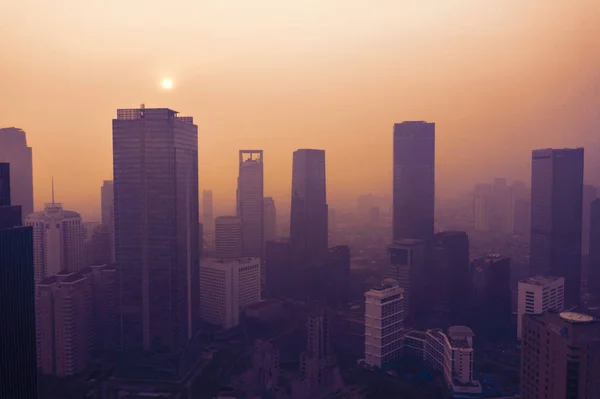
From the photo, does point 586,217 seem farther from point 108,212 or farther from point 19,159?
point 19,159

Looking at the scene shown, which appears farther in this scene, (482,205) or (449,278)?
(449,278)

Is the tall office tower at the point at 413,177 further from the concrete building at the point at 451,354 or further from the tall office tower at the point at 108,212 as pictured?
the tall office tower at the point at 108,212

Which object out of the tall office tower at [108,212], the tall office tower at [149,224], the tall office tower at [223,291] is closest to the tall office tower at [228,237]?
the tall office tower at [223,291]

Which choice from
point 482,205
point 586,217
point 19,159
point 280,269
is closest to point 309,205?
point 280,269

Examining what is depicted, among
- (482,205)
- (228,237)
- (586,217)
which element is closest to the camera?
(482,205)

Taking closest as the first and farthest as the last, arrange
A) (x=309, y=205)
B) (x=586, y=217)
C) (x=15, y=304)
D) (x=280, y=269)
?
1. (x=15, y=304)
2. (x=586, y=217)
3. (x=280, y=269)
4. (x=309, y=205)

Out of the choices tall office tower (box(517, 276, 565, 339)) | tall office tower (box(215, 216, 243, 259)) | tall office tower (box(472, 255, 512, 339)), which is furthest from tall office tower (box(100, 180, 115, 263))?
tall office tower (box(517, 276, 565, 339))

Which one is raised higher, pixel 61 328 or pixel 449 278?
pixel 449 278
